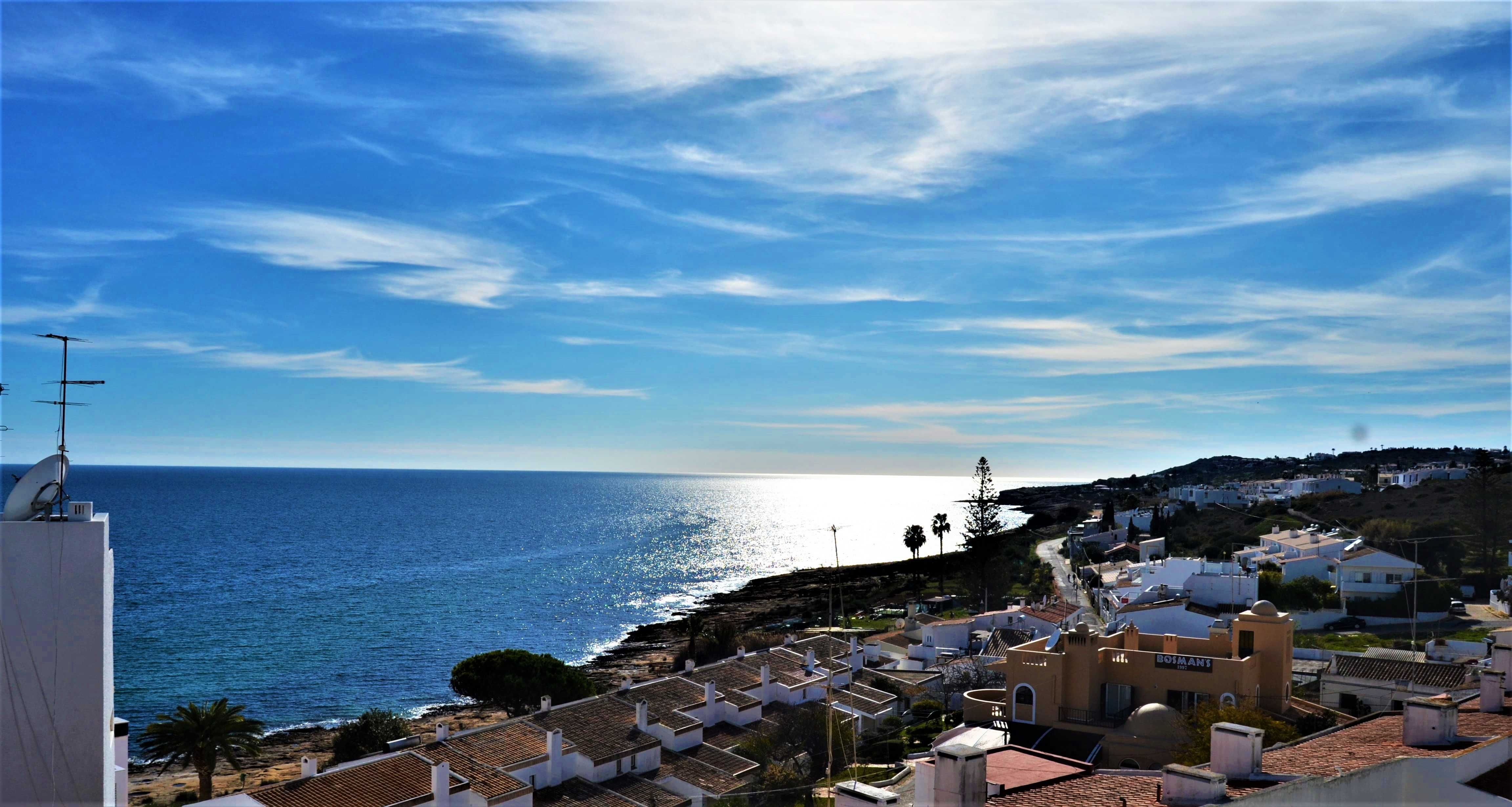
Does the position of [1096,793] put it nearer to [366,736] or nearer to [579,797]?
[579,797]

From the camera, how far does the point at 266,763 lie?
115 ft

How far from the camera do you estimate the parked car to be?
126 feet

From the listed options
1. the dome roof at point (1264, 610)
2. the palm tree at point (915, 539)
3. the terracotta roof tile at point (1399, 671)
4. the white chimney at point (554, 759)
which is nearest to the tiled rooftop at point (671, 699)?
the white chimney at point (554, 759)

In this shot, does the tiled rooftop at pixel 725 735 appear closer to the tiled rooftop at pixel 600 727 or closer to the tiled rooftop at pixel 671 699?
the tiled rooftop at pixel 671 699

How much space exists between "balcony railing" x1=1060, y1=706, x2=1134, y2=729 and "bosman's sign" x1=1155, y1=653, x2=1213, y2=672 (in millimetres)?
1225

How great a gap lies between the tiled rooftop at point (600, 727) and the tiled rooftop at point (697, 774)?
761 mm

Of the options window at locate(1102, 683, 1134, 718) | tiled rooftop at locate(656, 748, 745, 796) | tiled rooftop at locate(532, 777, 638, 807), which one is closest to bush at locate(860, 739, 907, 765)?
tiled rooftop at locate(656, 748, 745, 796)

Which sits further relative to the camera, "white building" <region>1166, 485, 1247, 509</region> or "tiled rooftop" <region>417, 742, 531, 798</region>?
"white building" <region>1166, 485, 1247, 509</region>

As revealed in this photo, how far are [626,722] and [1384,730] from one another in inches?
778

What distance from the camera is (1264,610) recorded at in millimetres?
22250

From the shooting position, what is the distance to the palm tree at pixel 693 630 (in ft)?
174

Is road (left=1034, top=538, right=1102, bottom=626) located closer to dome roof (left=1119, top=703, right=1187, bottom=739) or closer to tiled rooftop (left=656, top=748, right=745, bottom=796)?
dome roof (left=1119, top=703, right=1187, bottom=739)

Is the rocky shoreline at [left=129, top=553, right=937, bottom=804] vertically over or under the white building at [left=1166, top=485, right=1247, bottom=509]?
under

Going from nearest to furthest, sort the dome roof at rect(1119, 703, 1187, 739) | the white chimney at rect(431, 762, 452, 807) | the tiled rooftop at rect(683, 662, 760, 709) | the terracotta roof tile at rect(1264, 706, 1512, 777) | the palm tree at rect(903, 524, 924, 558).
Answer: the terracotta roof tile at rect(1264, 706, 1512, 777) < the dome roof at rect(1119, 703, 1187, 739) < the white chimney at rect(431, 762, 452, 807) < the tiled rooftop at rect(683, 662, 760, 709) < the palm tree at rect(903, 524, 924, 558)
